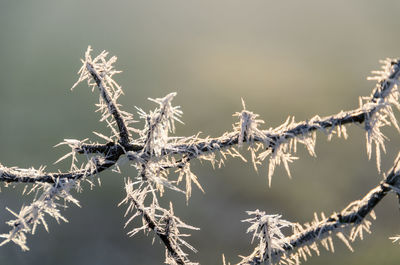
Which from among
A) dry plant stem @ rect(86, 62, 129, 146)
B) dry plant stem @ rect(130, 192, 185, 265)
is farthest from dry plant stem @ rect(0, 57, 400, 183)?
dry plant stem @ rect(130, 192, 185, 265)

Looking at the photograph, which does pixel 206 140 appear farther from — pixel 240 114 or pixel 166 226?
pixel 166 226

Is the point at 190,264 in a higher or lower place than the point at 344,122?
lower

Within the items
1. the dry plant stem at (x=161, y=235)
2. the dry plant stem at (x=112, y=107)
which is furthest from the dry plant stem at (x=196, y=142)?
the dry plant stem at (x=161, y=235)

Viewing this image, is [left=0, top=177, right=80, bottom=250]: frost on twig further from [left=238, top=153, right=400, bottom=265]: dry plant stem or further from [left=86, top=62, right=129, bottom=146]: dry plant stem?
[left=238, top=153, right=400, bottom=265]: dry plant stem

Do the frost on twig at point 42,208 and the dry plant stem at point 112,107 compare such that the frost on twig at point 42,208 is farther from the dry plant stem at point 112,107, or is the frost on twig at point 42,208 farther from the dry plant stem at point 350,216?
the dry plant stem at point 350,216

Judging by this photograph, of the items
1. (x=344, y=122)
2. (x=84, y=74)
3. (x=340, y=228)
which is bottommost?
(x=340, y=228)

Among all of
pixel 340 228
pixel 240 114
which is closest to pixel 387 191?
pixel 340 228

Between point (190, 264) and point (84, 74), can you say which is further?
point (190, 264)
